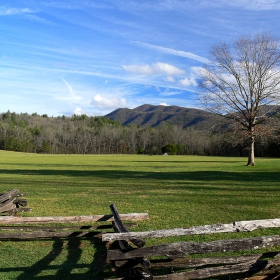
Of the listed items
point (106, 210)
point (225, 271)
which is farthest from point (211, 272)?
point (106, 210)

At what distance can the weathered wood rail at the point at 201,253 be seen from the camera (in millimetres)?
4699

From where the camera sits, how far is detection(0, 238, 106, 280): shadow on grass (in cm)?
569

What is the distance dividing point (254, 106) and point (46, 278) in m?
32.0

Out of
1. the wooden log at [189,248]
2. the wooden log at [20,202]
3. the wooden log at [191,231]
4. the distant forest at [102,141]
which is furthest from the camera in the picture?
the distant forest at [102,141]

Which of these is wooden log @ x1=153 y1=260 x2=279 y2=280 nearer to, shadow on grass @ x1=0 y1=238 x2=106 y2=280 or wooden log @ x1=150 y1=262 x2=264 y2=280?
wooden log @ x1=150 y1=262 x2=264 y2=280

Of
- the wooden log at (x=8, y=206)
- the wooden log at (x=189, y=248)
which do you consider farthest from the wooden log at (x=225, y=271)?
the wooden log at (x=8, y=206)

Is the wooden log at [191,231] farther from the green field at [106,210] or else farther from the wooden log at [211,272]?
the green field at [106,210]

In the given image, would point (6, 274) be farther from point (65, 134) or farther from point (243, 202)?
point (65, 134)

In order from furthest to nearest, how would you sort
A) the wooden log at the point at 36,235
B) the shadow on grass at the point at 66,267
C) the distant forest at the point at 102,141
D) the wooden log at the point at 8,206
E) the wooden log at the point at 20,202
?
the distant forest at the point at 102,141 < the wooden log at the point at 20,202 < the wooden log at the point at 8,206 < the wooden log at the point at 36,235 < the shadow on grass at the point at 66,267

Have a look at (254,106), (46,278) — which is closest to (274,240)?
(46,278)

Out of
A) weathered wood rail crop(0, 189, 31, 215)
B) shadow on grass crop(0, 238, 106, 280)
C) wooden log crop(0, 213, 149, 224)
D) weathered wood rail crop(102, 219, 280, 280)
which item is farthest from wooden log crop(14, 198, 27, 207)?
weathered wood rail crop(102, 219, 280, 280)

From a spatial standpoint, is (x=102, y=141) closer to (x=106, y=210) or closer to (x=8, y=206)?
(x=106, y=210)

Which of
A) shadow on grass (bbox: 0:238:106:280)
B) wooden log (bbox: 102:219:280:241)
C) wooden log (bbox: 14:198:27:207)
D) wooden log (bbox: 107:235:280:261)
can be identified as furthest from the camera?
wooden log (bbox: 14:198:27:207)

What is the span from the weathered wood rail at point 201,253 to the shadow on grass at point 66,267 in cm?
Result: 111
